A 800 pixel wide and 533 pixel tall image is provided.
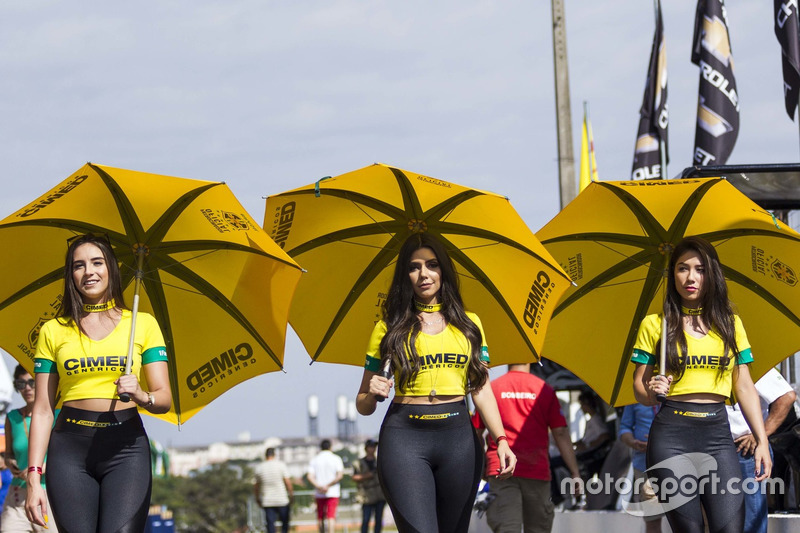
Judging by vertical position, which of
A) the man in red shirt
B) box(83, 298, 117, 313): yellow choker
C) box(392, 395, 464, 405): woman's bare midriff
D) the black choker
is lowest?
the man in red shirt

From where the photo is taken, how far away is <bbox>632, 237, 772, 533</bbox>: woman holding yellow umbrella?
594 centimetres

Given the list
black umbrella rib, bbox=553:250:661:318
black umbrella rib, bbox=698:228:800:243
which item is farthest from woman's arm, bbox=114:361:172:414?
black umbrella rib, bbox=698:228:800:243

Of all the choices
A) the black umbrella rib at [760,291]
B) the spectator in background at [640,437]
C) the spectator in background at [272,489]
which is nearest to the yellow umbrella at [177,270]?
the black umbrella rib at [760,291]

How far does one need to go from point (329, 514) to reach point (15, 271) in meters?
14.5

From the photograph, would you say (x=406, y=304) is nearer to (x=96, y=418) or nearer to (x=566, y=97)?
(x=96, y=418)

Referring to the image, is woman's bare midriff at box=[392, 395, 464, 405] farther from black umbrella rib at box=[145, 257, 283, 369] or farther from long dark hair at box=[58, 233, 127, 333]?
black umbrella rib at box=[145, 257, 283, 369]

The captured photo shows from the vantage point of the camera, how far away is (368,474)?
2042cm

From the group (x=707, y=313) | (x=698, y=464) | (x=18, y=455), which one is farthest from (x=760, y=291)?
(x=18, y=455)

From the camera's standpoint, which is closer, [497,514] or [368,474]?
[497,514]

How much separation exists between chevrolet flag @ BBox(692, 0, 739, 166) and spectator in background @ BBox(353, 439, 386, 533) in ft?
24.5

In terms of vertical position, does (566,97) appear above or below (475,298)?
above

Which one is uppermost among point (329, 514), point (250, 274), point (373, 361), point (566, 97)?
point (566, 97)

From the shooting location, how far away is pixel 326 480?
2009 cm

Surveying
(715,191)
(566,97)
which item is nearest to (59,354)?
(715,191)
